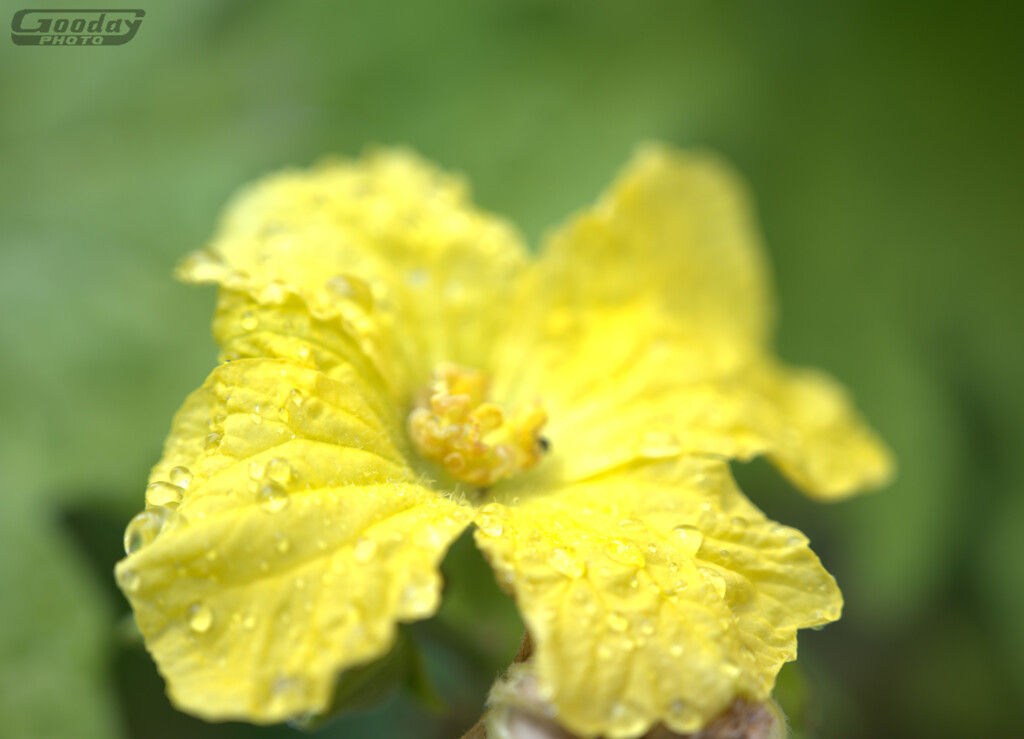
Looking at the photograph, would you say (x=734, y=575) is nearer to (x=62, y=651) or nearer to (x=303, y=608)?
(x=303, y=608)

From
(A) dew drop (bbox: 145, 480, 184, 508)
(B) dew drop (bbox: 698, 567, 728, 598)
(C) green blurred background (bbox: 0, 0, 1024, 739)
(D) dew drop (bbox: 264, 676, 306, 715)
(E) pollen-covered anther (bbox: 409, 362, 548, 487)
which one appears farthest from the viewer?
(C) green blurred background (bbox: 0, 0, 1024, 739)

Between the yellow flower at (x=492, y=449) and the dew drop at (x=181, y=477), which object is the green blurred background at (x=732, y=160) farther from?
the dew drop at (x=181, y=477)

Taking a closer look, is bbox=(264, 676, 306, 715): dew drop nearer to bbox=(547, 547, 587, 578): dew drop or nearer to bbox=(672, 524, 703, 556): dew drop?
bbox=(547, 547, 587, 578): dew drop

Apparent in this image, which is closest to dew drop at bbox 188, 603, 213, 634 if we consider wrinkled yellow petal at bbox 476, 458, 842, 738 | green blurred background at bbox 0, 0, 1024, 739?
wrinkled yellow petal at bbox 476, 458, 842, 738

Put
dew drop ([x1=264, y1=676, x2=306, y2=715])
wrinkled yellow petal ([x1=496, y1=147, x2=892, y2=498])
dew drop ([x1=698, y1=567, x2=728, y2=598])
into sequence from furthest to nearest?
wrinkled yellow petal ([x1=496, y1=147, x2=892, y2=498]) → dew drop ([x1=698, y1=567, x2=728, y2=598]) → dew drop ([x1=264, y1=676, x2=306, y2=715])

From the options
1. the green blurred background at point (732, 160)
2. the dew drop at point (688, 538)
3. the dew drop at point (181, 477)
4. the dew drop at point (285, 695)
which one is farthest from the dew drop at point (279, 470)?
the green blurred background at point (732, 160)
